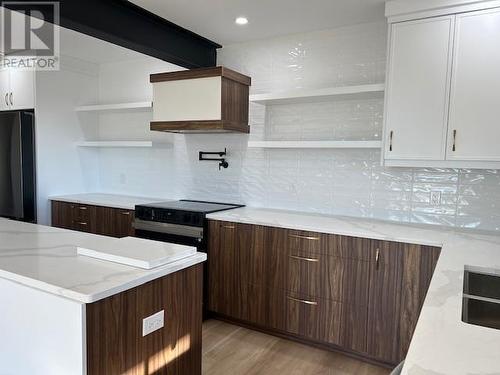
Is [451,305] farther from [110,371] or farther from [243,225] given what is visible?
[243,225]

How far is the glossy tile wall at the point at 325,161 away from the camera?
2791 millimetres

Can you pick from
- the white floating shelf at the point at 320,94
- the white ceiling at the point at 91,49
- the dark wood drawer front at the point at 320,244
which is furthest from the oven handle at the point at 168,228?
the white ceiling at the point at 91,49

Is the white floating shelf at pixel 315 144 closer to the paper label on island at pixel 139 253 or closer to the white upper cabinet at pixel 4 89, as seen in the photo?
the paper label on island at pixel 139 253

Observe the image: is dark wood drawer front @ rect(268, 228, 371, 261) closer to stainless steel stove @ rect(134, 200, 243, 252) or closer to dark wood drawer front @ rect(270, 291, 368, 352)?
dark wood drawer front @ rect(270, 291, 368, 352)

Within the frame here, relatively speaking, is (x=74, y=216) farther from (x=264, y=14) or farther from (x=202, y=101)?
(x=264, y=14)

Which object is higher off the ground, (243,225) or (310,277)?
(243,225)

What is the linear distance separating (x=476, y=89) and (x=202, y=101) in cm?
201

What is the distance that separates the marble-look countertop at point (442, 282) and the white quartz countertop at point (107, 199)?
1.15 metres

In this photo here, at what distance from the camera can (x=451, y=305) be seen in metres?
1.22

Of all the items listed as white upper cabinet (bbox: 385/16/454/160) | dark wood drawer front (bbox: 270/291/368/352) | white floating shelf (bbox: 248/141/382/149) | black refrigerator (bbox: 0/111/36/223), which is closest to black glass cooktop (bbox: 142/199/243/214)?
white floating shelf (bbox: 248/141/382/149)

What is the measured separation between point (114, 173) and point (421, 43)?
3.61 meters

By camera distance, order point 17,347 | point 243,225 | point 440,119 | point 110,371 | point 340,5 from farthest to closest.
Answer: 1. point 243,225
2. point 340,5
3. point 440,119
4. point 17,347
5. point 110,371

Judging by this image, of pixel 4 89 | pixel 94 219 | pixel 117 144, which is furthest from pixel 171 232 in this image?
pixel 4 89

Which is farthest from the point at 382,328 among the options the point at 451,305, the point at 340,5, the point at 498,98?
the point at 340,5
